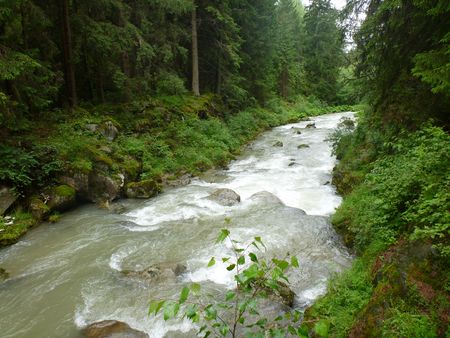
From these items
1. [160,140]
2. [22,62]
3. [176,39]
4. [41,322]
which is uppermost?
[176,39]

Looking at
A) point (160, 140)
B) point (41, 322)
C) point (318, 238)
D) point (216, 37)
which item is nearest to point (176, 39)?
point (216, 37)

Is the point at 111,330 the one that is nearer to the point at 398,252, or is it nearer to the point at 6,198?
the point at 398,252

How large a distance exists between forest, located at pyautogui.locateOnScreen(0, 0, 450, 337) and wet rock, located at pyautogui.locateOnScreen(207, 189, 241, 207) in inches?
94.2

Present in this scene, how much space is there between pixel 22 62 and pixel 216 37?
15.8m

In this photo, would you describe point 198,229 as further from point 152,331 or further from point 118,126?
point 118,126

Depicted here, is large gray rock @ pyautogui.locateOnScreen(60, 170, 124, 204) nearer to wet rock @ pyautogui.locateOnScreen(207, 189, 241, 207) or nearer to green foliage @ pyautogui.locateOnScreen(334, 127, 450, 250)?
wet rock @ pyautogui.locateOnScreen(207, 189, 241, 207)

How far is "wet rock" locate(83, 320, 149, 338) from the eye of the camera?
504cm

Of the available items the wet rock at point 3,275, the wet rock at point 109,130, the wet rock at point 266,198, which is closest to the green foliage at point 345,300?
the wet rock at point 266,198

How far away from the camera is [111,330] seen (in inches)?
Result: 201

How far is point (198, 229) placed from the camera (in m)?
8.98

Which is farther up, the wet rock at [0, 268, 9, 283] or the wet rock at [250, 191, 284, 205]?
the wet rock at [250, 191, 284, 205]

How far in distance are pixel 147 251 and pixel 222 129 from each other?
1271 cm

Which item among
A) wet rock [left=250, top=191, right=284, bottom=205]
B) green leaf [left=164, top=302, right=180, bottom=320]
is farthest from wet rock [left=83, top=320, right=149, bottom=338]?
wet rock [left=250, top=191, right=284, bottom=205]

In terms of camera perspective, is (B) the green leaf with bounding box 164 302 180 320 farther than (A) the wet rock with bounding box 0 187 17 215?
No
